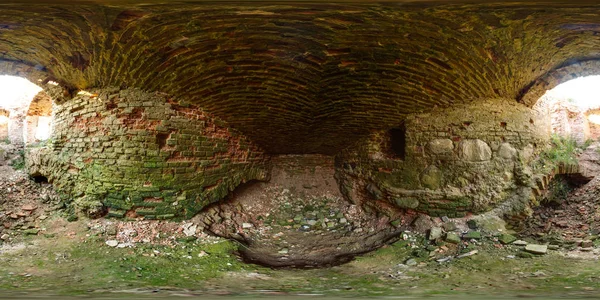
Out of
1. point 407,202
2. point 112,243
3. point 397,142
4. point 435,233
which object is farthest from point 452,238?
point 112,243

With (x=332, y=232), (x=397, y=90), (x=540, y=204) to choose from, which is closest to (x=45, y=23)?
(x=397, y=90)

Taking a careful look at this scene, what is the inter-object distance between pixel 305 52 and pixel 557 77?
300cm

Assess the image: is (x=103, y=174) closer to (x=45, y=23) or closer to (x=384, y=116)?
(x=45, y=23)

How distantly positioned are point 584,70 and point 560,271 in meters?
2.24

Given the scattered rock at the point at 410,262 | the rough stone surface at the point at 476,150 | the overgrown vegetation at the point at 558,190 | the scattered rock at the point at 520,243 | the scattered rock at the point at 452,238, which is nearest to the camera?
the scattered rock at the point at 410,262

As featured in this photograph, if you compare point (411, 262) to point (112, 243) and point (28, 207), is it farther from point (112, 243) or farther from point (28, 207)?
point (28, 207)

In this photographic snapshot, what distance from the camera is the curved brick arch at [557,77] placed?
3016 mm

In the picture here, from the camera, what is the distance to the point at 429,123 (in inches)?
152

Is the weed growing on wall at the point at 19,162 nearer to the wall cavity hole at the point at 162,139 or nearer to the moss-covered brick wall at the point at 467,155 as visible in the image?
the wall cavity hole at the point at 162,139

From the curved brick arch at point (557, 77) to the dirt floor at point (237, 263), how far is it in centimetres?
151

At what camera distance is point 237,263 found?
301cm

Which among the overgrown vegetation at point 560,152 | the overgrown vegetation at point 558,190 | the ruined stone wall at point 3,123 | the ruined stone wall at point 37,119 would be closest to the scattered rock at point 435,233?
the overgrown vegetation at point 558,190

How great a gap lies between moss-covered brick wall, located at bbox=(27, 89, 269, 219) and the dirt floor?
0.79 ft

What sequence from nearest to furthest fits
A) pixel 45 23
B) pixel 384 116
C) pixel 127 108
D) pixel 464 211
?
1. pixel 45 23
2. pixel 127 108
3. pixel 464 211
4. pixel 384 116
